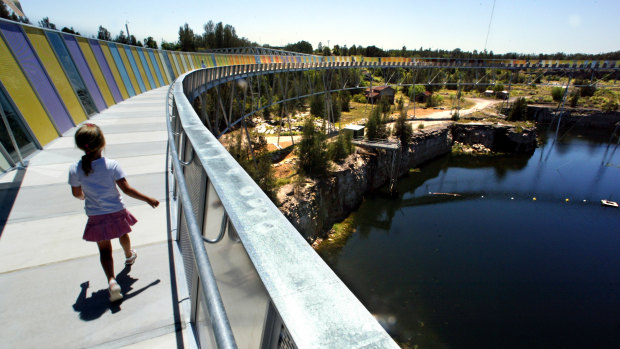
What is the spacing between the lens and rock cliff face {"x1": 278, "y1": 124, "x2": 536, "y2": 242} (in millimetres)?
20203

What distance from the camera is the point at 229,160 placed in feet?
5.62

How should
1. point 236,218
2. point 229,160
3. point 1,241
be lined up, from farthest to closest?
point 1,241, point 229,160, point 236,218

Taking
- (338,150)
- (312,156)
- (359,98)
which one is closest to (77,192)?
(312,156)

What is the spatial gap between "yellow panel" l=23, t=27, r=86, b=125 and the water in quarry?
14.9 m

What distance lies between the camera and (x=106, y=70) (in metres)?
11.6

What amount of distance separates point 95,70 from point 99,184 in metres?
10.4

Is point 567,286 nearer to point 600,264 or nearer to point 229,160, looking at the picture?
point 600,264

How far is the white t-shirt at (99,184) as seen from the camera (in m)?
2.61

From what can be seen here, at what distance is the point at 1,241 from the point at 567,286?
24.8 m

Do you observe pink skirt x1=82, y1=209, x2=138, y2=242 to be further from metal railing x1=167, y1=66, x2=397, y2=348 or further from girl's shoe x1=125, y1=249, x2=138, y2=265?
metal railing x1=167, y1=66, x2=397, y2=348

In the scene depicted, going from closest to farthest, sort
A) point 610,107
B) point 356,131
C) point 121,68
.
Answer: point 121,68
point 356,131
point 610,107

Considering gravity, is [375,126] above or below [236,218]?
below

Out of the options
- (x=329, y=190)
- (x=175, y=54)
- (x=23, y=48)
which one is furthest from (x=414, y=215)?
(x=23, y=48)

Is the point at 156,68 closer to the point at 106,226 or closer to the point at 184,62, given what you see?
the point at 184,62
